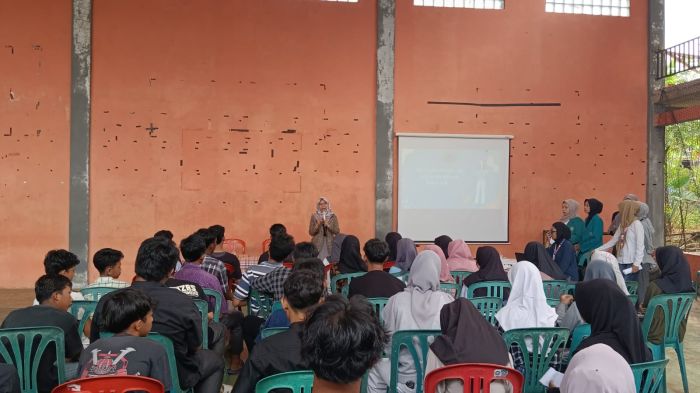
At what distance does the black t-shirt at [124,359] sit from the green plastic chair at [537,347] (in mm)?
1526

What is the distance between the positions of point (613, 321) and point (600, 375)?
63cm

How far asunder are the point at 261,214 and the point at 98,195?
2.11 metres

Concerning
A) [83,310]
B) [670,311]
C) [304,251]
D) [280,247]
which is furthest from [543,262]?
[83,310]

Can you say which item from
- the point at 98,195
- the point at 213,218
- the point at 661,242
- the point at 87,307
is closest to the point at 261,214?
the point at 213,218

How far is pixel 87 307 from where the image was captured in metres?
3.59

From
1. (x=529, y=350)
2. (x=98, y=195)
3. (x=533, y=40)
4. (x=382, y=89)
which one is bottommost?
(x=529, y=350)

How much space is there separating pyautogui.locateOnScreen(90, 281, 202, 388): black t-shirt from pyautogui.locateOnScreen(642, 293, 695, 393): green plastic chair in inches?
103

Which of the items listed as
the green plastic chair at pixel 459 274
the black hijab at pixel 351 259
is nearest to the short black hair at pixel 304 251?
the black hijab at pixel 351 259

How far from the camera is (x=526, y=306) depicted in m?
3.53

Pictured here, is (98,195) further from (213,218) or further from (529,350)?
(529,350)

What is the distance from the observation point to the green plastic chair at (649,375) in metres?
2.31

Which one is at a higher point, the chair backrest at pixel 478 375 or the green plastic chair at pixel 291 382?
the green plastic chair at pixel 291 382

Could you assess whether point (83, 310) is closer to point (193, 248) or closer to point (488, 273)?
point (193, 248)

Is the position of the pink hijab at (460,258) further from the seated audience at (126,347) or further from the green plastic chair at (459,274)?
the seated audience at (126,347)
